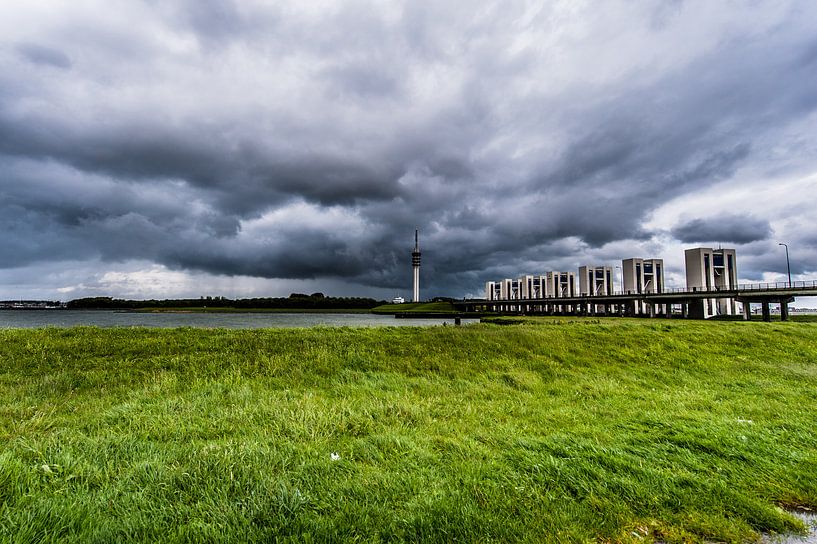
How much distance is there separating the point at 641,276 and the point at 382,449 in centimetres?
13502

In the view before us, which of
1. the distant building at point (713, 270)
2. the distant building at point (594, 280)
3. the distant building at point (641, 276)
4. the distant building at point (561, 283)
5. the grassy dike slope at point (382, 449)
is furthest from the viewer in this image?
the distant building at point (561, 283)

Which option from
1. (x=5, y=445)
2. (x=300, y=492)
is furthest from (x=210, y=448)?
(x=5, y=445)

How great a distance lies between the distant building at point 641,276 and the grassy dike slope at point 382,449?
382ft

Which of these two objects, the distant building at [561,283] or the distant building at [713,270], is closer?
the distant building at [713,270]

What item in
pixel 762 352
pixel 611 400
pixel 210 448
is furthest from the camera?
pixel 762 352

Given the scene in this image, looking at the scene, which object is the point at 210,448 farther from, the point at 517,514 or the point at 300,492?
the point at 517,514

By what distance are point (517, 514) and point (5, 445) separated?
6.84 m

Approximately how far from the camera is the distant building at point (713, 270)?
94250mm


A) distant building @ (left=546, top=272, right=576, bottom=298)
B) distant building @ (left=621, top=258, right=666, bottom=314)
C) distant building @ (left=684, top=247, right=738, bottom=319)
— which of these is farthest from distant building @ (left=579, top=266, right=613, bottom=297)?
distant building @ (left=684, top=247, right=738, bottom=319)

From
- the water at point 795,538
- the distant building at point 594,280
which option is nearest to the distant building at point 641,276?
the distant building at point 594,280

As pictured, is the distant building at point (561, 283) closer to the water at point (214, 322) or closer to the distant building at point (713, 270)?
the distant building at point (713, 270)

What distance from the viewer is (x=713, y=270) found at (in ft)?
317

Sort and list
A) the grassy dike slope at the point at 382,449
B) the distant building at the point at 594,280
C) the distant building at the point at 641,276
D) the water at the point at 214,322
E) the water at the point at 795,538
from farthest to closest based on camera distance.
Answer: the distant building at the point at 594,280 → the distant building at the point at 641,276 → the water at the point at 214,322 → the grassy dike slope at the point at 382,449 → the water at the point at 795,538

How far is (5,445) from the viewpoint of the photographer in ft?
17.5
